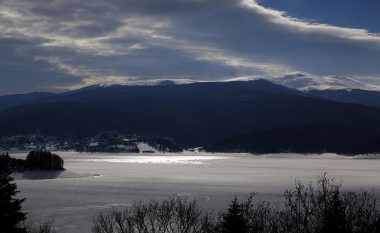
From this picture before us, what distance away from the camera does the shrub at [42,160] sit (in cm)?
14312

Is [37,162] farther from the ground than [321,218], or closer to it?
farther from the ground

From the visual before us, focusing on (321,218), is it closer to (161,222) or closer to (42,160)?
(161,222)

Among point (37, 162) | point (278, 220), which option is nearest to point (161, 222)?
point (278, 220)

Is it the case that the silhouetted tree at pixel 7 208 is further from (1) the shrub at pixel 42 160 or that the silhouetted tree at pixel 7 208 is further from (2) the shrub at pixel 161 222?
(1) the shrub at pixel 42 160

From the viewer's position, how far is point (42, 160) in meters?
146

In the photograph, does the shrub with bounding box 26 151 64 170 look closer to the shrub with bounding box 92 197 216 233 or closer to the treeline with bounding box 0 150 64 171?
the treeline with bounding box 0 150 64 171

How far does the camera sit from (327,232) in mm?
24578

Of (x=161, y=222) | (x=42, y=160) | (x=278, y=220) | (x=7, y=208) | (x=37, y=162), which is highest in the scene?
(x=7, y=208)

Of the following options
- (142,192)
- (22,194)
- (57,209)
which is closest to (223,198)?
(142,192)

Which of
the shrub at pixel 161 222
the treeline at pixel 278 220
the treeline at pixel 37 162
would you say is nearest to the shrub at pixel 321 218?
the treeline at pixel 278 220

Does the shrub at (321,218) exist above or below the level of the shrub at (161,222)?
above

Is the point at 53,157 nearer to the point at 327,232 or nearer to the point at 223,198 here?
the point at 223,198

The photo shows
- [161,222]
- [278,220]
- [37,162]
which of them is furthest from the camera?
[37,162]

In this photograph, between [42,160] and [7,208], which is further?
[42,160]
